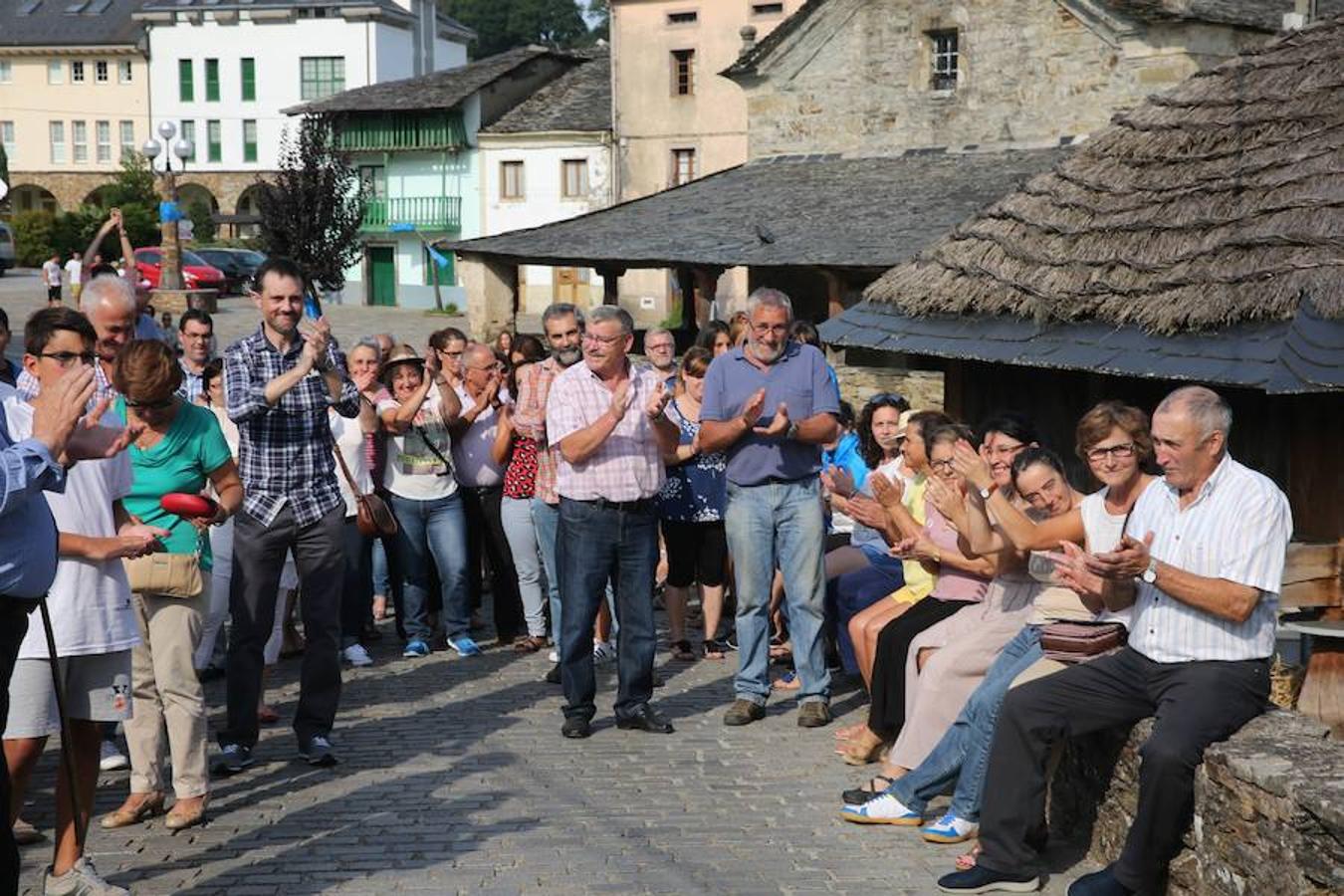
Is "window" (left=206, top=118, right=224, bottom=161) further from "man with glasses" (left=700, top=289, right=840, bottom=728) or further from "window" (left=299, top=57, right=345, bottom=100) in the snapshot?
"man with glasses" (left=700, top=289, right=840, bottom=728)

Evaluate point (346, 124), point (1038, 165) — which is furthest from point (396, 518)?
point (346, 124)

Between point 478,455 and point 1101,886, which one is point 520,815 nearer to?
point 1101,886

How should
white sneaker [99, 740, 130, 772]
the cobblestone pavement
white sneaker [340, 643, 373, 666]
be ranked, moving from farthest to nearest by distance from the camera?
white sneaker [340, 643, 373, 666]
white sneaker [99, 740, 130, 772]
the cobblestone pavement

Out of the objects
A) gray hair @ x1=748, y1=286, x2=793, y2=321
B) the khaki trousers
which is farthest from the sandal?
the khaki trousers

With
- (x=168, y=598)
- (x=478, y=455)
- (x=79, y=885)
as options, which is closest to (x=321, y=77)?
(x=478, y=455)

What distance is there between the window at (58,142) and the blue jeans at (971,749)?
7235cm

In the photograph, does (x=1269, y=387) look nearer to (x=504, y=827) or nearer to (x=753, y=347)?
(x=753, y=347)

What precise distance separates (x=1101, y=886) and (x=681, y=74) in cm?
4262

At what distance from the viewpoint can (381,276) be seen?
5809cm

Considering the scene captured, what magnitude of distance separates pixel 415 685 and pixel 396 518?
1.29 metres

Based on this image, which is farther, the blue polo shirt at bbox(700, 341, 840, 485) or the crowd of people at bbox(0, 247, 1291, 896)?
the blue polo shirt at bbox(700, 341, 840, 485)

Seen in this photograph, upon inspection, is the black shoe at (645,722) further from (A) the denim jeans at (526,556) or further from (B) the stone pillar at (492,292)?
(B) the stone pillar at (492,292)

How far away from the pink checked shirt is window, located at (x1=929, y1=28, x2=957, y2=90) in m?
18.6

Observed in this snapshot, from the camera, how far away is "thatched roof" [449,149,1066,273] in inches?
926
